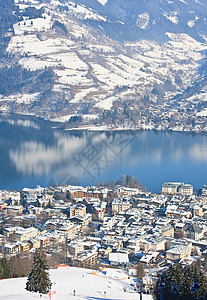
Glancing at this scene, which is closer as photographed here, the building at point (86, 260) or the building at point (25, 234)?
the building at point (86, 260)

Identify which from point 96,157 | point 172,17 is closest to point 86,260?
point 96,157

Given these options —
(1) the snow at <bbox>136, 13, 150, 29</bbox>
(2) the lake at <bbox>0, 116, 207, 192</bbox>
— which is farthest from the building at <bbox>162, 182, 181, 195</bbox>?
(1) the snow at <bbox>136, 13, 150, 29</bbox>

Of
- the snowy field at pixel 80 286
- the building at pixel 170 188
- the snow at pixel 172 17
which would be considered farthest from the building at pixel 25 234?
the snow at pixel 172 17

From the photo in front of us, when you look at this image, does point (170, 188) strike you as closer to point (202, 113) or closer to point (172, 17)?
point (202, 113)

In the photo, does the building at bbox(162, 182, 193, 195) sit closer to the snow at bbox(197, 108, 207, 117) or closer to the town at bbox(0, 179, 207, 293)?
the town at bbox(0, 179, 207, 293)

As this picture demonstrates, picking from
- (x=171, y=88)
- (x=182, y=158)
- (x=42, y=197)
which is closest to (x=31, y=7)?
(x=171, y=88)

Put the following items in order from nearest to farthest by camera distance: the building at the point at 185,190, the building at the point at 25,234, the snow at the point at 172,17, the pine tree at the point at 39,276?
1. the pine tree at the point at 39,276
2. the building at the point at 25,234
3. the building at the point at 185,190
4. the snow at the point at 172,17

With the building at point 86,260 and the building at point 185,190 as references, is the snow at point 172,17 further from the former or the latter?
the building at point 86,260
